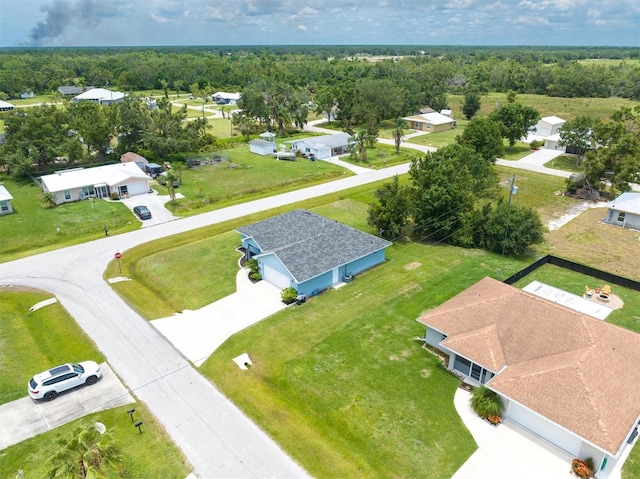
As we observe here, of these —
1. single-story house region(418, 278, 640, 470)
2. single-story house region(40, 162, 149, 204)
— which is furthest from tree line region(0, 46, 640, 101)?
single-story house region(418, 278, 640, 470)

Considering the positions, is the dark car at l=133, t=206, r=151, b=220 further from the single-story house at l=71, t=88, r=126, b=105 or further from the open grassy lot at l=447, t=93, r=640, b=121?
the open grassy lot at l=447, t=93, r=640, b=121

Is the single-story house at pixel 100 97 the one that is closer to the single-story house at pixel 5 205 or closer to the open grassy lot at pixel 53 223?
the open grassy lot at pixel 53 223

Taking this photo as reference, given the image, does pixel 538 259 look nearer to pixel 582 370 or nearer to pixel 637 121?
pixel 582 370

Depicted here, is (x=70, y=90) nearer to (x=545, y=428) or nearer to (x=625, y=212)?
(x=625, y=212)

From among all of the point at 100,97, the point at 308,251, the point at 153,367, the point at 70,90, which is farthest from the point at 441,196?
the point at 70,90

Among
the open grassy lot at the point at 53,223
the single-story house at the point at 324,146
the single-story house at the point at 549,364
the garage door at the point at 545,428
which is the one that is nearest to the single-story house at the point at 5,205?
the open grassy lot at the point at 53,223
